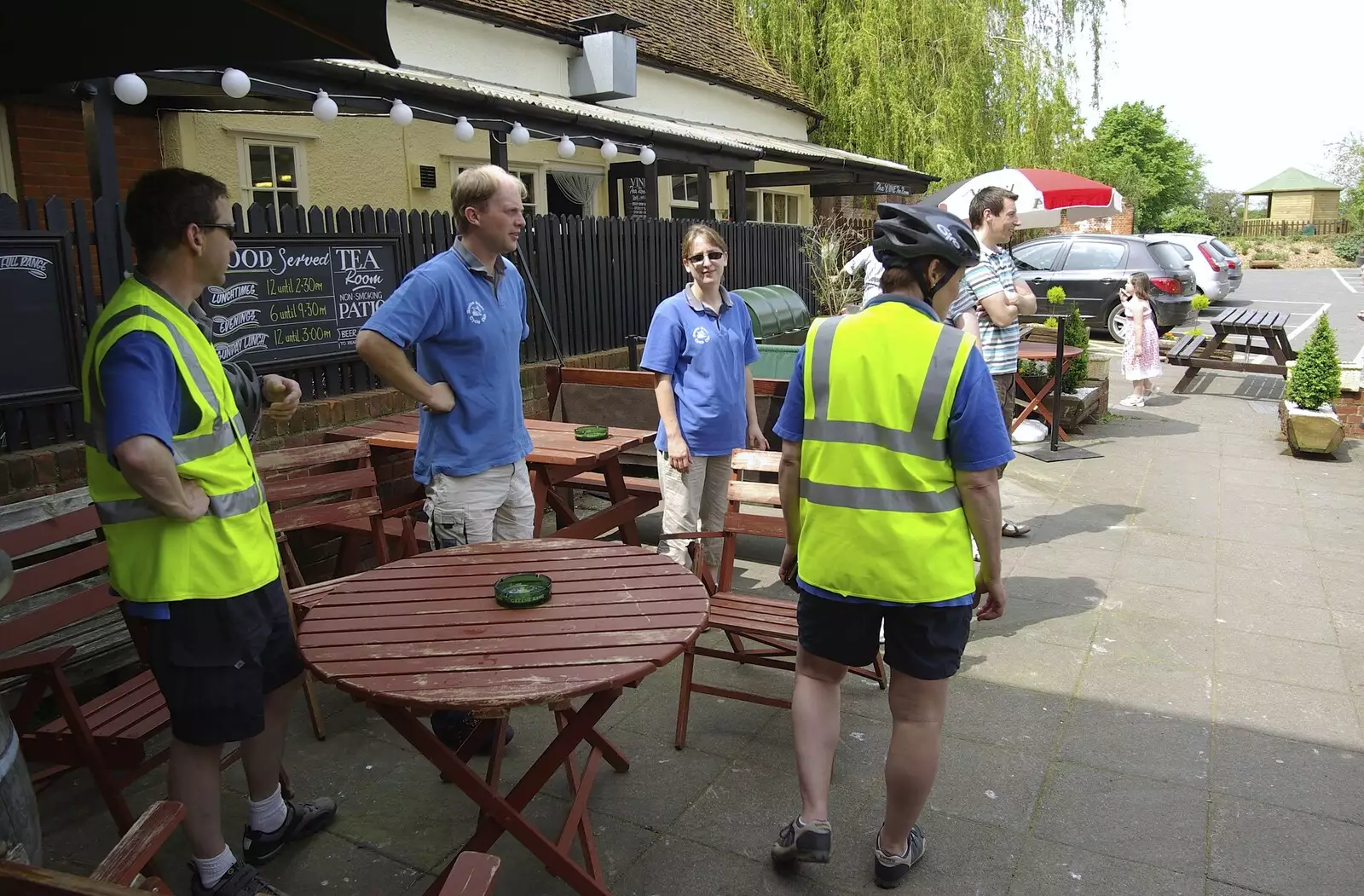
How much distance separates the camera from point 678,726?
3.44 meters

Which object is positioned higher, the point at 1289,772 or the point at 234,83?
the point at 234,83

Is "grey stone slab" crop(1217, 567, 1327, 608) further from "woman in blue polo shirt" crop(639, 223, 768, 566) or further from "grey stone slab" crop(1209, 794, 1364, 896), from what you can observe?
"woman in blue polo shirt" crop(639, 223, 768, 566)

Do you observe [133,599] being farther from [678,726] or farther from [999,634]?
[999,634]

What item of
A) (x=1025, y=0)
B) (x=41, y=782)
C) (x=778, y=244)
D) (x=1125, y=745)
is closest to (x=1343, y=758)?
(x=1125, y=745)

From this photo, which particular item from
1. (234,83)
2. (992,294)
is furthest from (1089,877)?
(234,83)

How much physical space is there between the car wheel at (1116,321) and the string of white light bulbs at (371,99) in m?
9.12

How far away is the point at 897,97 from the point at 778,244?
7363 mm

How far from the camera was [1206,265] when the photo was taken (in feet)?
60.8

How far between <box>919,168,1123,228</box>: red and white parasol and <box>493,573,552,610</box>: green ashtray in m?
5.91

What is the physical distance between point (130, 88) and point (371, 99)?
1978 millimetres

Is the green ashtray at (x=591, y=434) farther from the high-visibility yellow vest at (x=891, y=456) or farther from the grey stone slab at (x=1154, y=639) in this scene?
the grey stone slab at (x=1154, y=639)

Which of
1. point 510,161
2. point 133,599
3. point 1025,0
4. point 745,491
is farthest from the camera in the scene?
point 1025,0

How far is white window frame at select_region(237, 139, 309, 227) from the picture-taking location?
29.2 ft

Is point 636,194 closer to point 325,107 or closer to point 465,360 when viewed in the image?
point 325,107
